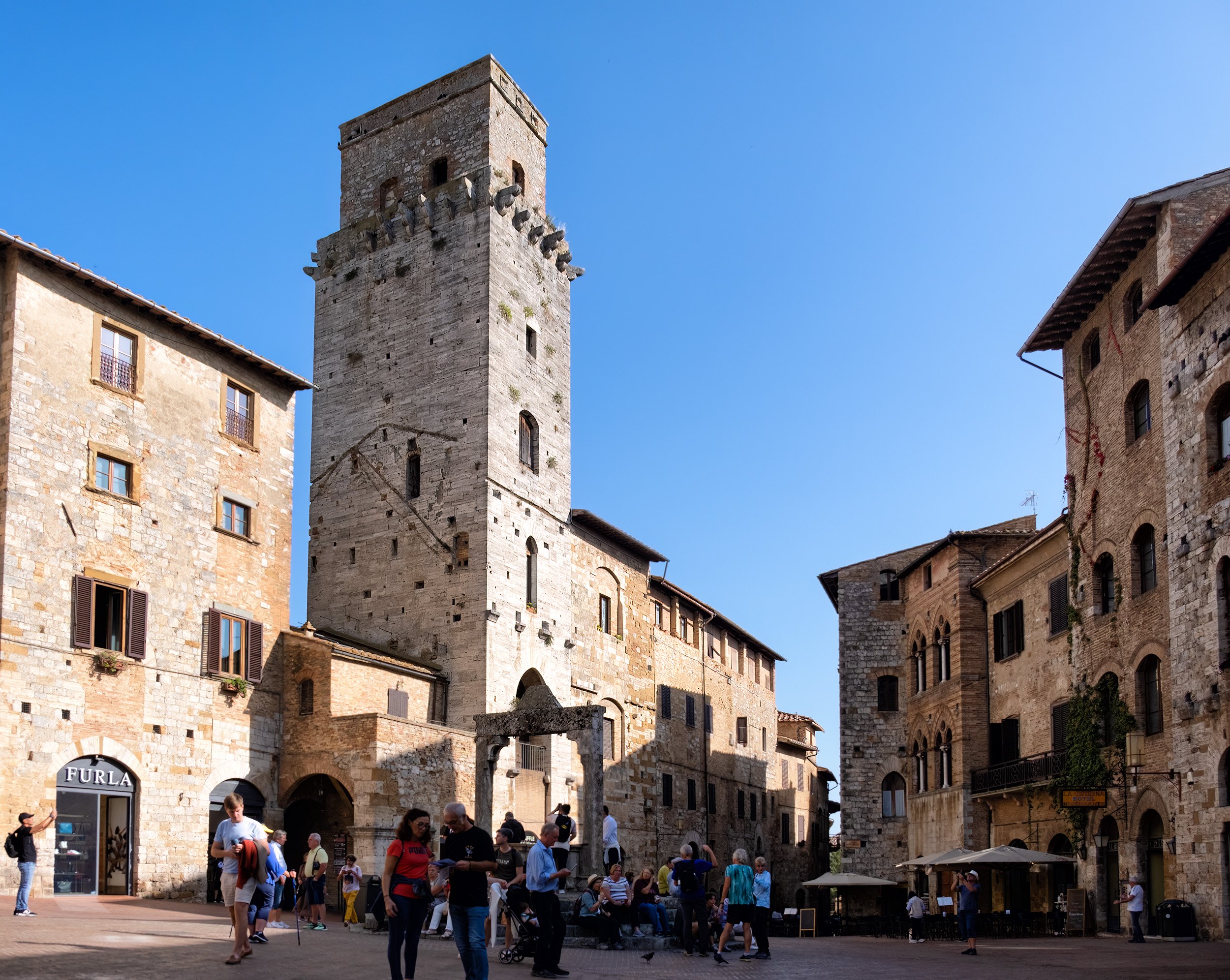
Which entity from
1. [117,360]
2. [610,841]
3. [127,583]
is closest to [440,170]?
[117,360]

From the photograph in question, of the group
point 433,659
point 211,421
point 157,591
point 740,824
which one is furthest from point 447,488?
point 740,824

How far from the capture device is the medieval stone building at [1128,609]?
22.2 meters

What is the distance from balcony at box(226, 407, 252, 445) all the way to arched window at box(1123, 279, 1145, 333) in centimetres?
1932

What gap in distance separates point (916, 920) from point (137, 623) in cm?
1774

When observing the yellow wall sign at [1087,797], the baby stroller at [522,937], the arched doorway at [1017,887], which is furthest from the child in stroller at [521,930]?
the arched doorway at [1017,887]

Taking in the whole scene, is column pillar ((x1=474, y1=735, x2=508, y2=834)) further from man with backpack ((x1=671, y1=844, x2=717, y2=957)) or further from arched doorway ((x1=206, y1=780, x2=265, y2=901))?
man with backpack ((x1=671, y1=844, x2=717, y2=957))

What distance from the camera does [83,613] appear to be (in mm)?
24234

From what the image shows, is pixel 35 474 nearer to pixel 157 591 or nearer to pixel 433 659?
pixel 157 591

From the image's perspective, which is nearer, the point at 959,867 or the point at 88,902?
the point at 88,902

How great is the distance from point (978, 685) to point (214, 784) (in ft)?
67.9

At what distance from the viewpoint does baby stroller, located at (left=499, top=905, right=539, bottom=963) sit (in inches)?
595

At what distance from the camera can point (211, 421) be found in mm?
28281

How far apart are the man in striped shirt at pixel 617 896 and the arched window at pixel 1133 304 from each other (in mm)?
15672

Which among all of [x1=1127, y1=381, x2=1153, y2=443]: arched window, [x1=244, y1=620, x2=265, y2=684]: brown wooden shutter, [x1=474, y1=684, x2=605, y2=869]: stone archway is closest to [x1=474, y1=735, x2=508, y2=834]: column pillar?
[x1=474, y1=684, x2=605, y2=869]: stone archway
